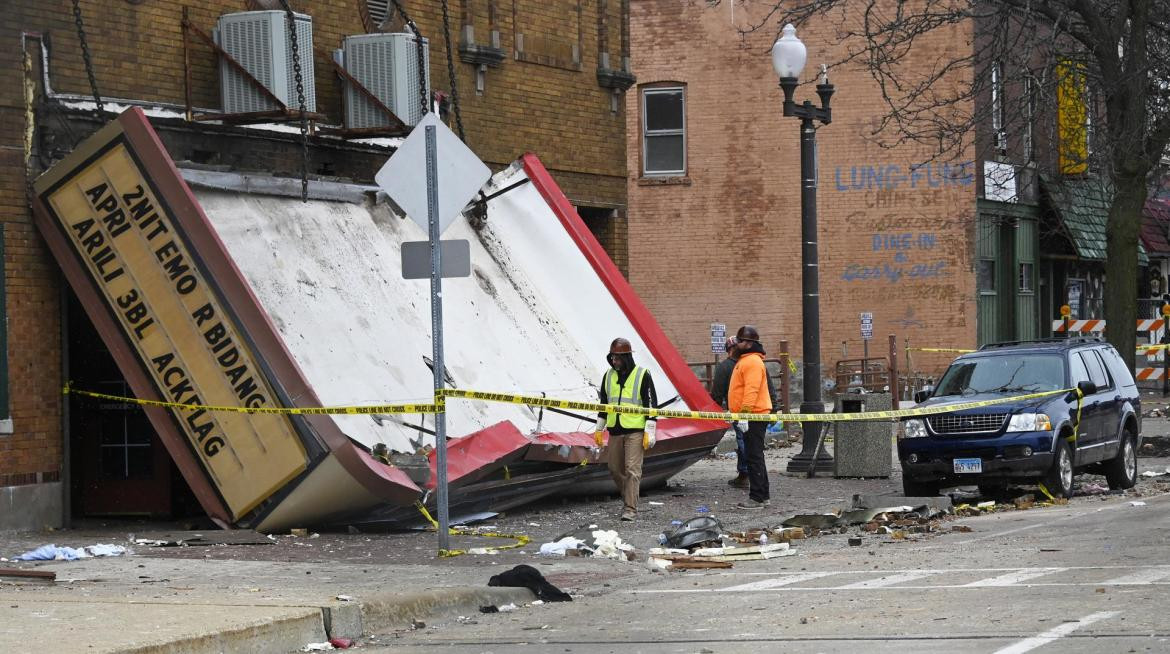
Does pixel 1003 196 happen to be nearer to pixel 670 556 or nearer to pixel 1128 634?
pixel 670 556

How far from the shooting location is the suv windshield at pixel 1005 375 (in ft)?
56.9

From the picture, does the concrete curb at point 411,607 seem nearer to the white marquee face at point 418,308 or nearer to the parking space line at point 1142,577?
the parking space line at point 1142,577

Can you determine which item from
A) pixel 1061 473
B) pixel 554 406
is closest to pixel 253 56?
pixel 554 406

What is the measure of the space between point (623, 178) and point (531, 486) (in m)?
6.82

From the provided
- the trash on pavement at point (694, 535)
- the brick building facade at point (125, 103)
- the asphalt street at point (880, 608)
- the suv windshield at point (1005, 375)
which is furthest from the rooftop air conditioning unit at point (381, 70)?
the asphalt street at point (880, 608)

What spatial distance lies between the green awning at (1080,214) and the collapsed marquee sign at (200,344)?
23.9 m

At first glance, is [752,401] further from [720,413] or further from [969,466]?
[969,466]

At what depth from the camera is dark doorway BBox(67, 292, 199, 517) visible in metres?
14.8

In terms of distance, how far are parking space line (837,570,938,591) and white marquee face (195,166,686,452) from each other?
4.72m

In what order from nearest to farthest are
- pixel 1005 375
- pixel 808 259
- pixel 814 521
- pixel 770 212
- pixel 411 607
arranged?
1. pixel 411 607
2. pixel 814 521
3. pixel 1005 375
4. pixel 808 259
5. pixel 770 212

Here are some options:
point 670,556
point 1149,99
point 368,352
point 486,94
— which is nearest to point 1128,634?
point 670,556

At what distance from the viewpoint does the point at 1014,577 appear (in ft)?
34.2

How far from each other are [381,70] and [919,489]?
6.74 metres

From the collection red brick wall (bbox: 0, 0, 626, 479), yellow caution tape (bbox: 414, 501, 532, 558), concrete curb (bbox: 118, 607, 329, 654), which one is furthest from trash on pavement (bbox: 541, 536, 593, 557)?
red brick wall (bbox: 0, 0, 626, 479)
